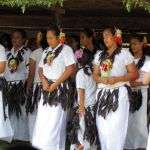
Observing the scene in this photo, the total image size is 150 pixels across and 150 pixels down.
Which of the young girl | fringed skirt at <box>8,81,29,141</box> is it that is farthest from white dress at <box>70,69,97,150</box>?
fringed skirt at <box>8,81,29,141</box>

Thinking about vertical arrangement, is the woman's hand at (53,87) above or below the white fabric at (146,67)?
below

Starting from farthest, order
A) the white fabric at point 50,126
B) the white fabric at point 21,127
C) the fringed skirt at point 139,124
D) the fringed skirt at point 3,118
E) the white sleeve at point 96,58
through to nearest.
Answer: the white fabric at point 21,127
the fringed skirt at point 139,124
the fringed skirt at point 3,118
the white fabric at point 50,126
the white sleeve at point 96,58

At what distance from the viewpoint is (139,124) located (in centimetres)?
720

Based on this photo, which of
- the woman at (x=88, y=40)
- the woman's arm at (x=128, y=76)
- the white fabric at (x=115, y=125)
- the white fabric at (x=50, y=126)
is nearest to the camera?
the woman's arm at (x=128, y=76)

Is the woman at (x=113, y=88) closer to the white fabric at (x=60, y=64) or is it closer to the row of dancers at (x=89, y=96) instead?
the row of dancers at (x=89, y=96)

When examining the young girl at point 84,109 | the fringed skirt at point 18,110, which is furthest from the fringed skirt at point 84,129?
the fringed skirt at point 18,110

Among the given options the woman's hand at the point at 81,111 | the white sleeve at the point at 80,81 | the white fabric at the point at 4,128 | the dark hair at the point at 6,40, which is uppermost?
the dark hair at the point at 6,40

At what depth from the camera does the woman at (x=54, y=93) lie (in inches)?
248

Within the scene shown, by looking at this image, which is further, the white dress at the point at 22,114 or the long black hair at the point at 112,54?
the white dress at the point at 22,114

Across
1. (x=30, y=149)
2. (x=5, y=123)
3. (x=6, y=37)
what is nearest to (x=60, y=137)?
(x=5, y=123)

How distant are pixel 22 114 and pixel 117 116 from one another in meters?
2.32

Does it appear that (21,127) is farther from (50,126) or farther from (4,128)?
(50,126)

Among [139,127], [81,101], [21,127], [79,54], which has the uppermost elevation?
[79,54]

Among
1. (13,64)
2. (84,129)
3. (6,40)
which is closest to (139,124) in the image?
(84,129)
